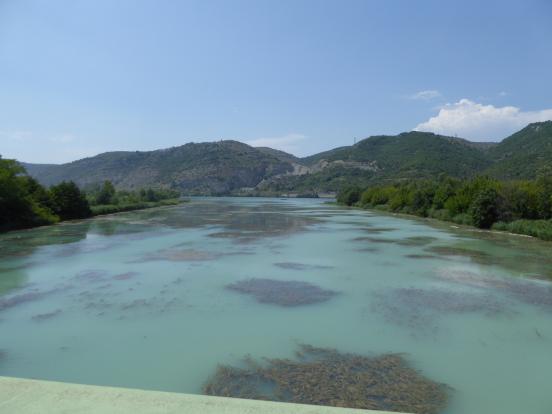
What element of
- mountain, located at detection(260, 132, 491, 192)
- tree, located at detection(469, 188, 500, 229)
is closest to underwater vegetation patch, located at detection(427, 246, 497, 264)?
tree, located at detection(469, 188, 500, 229)

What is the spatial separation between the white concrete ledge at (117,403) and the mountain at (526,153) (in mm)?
78530

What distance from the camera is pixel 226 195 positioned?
16675cm

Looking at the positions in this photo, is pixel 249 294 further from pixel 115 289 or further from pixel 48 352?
pixel 48 352

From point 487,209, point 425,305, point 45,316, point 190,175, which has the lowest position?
point 425,305

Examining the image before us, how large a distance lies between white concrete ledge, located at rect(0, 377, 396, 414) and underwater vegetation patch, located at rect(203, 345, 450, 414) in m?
3.33

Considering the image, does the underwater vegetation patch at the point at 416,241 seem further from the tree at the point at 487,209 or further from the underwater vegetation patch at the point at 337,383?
the underwater vegetation patch at the point at 337,383

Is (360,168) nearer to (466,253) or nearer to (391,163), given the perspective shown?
(391,163)

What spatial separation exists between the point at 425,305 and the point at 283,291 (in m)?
4.44

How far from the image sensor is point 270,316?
1184 centimetres

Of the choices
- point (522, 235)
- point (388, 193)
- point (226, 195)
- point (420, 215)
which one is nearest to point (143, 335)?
Result: point (522, 235)

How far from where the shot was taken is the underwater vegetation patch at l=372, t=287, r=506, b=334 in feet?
38.1

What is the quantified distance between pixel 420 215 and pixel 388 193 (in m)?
17.1

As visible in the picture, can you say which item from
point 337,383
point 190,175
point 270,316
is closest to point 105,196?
point 270,316

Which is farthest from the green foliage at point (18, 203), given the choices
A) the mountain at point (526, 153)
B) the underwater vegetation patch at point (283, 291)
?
the mountain at point (526, 153)
